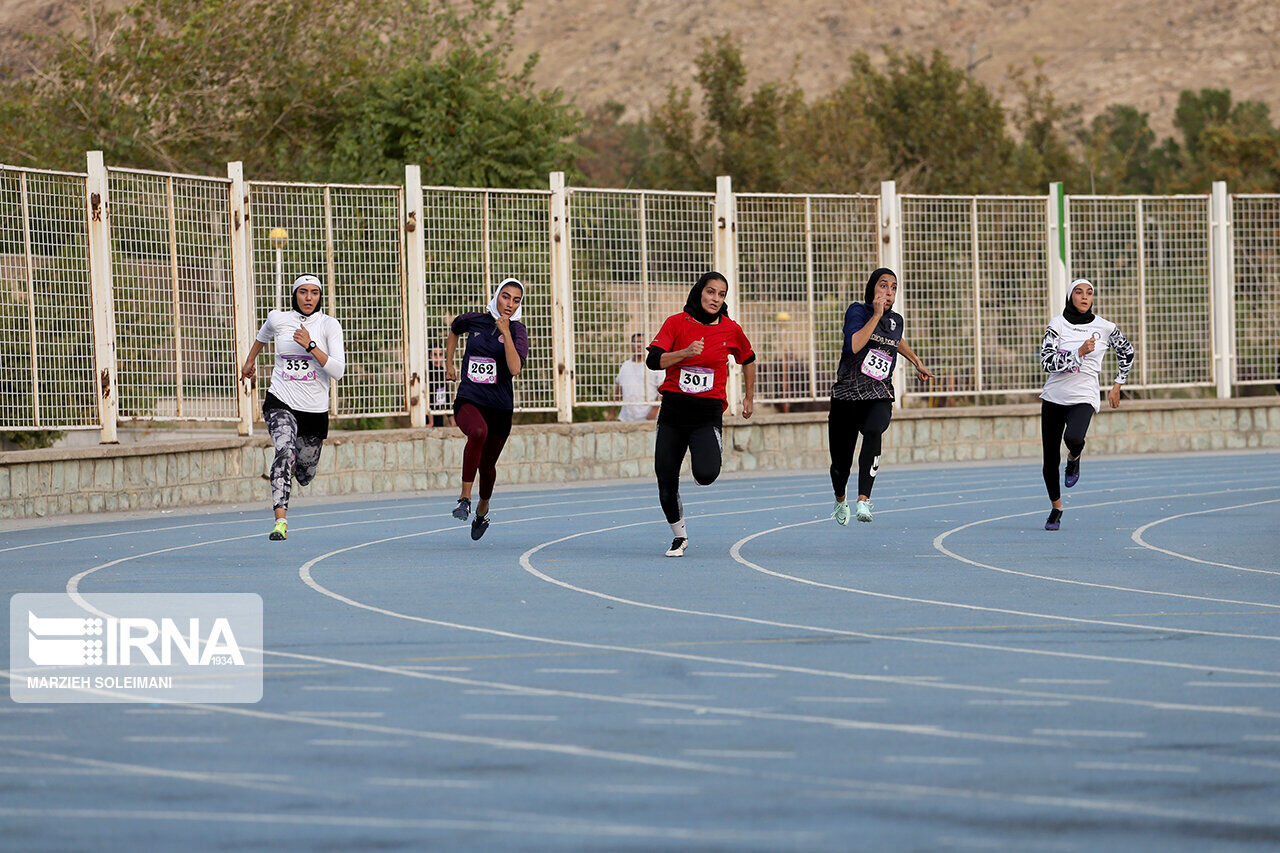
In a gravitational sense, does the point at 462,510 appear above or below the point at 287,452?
below

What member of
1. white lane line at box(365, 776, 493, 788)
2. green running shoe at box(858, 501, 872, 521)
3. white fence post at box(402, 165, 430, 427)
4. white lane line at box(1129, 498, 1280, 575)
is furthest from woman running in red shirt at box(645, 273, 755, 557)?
white fence post at box(402, 165, 430, 427)

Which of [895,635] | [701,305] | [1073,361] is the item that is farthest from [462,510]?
[895,635]

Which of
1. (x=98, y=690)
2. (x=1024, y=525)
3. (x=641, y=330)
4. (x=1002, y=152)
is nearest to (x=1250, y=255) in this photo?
(x=641, y=330)

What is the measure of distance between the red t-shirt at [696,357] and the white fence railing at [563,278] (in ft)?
22.9

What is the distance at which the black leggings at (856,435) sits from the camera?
14.7 m

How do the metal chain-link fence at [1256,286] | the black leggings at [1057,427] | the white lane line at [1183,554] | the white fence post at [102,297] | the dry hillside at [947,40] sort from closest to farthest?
the white lane line at [1183,554]
the black leggings at [1057,427]
the white fence post at [102,297]
the metal chain-link fence at [1256,286]
the dry hillside at [947,40]

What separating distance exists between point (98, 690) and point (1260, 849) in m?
4.60

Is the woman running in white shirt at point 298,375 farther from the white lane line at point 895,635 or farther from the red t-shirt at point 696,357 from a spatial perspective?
the red t-shirt at point 696,357

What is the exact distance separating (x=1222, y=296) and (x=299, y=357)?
52.2 ft

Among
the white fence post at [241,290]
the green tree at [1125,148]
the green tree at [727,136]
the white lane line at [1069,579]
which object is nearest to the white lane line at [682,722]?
the white lane line at [1069,579]

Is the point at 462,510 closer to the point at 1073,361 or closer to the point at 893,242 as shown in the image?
the point at 1073,361

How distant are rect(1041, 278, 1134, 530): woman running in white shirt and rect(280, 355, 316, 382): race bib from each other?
5671mm

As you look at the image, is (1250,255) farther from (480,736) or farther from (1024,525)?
(480,736)

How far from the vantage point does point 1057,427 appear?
14734 mm
